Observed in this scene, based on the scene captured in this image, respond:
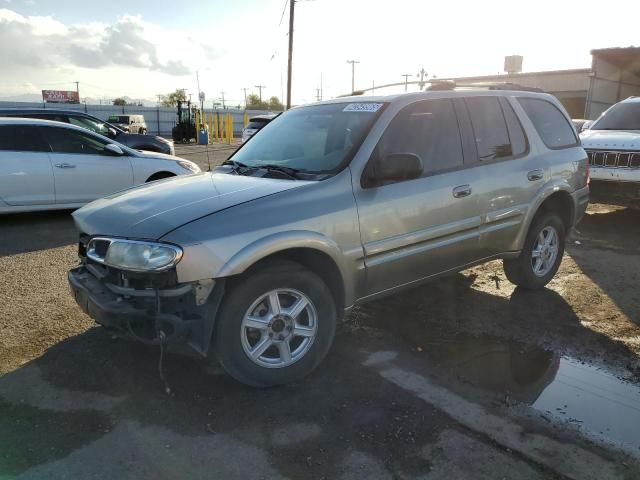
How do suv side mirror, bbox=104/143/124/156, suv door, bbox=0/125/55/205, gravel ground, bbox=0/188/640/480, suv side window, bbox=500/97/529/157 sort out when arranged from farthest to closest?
suv side mirror, bbox=104/143/124/156, suv door, bbox=0/125/55/205, suv side window, bbox=500/97/529/157, gravel ground, bbox=0/188/640/480

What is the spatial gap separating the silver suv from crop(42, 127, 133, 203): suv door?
4397 millimetres

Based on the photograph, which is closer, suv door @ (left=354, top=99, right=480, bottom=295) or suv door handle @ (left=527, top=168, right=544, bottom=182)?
suv door @ (left=354, top=99, right=480, bottom=295)

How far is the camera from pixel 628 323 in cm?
454

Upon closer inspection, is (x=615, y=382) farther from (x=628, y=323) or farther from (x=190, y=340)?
(x=190, y=340)

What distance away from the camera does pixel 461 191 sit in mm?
4164

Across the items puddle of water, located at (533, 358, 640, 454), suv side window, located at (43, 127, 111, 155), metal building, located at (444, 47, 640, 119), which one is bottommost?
puddle of water, located at (533, 358, 640, 454)

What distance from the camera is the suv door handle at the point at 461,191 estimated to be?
413cm

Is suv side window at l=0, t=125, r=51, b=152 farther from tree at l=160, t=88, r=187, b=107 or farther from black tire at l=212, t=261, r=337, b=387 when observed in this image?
tree at l=160, t=88, r=187, b=107

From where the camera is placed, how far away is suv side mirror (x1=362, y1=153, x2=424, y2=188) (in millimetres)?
3580

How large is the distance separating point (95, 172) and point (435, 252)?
6.08m

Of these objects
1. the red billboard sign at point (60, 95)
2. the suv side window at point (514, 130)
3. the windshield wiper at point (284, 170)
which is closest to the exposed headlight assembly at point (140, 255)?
the windshield wiper at point (284, 170)

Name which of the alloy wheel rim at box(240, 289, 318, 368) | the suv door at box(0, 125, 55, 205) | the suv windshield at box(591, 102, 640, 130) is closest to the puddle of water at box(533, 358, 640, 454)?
the alloy wheel rim at box(240, 289, 318, 368)

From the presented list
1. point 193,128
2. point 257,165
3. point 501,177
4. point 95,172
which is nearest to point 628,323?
point 501,177

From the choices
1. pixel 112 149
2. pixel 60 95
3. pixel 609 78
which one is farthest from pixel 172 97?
pixel 112 149
